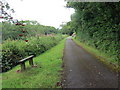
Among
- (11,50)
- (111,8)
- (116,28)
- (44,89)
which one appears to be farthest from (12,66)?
(111,8)

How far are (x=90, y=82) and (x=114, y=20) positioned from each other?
4.70 meters

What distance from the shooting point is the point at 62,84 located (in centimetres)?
376

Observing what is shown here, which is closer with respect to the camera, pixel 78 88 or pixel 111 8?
pixel 78 88

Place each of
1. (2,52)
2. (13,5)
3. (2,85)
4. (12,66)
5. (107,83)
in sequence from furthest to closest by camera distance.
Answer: (12,66)
(2,52)
(2,85)
(107,83)
(13,5)

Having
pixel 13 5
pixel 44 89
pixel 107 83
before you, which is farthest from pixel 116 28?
pixel 13 5

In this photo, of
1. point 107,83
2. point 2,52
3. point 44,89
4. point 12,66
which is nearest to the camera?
point 44,89

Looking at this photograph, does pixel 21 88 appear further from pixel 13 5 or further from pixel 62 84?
pixel 13 5

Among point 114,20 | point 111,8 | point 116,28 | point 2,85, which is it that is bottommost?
point 2,85

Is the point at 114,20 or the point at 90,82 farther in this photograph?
the point at 114,20

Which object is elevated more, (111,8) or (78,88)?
(111,8)

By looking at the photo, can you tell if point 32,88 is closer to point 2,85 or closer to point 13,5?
point 2,85

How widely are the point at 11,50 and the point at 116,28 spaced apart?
6669mm

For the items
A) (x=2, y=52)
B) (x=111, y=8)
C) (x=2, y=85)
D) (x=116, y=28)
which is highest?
(x=111, y=8)

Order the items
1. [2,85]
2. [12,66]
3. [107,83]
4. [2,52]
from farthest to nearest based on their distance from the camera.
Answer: [12,66]
[2,52]
[2,85]
[107,83]
